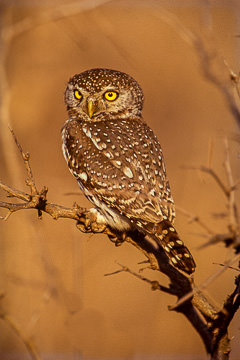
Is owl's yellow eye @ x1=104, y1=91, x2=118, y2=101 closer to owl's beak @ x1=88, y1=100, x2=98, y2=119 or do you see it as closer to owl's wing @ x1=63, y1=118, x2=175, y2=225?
owl's beak @ x1=88, y1=100, x2=98, y2=119

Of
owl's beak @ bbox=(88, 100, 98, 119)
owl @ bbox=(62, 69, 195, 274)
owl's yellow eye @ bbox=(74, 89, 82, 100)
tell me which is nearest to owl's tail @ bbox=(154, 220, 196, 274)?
owl @ bbox=(62, 69, 195, 274)

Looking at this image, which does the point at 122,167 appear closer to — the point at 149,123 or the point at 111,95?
the point at 111,95

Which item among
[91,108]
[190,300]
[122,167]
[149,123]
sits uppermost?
[149,123]

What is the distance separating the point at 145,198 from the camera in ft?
10.3

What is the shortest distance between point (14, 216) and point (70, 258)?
970mm

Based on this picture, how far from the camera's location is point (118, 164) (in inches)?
133

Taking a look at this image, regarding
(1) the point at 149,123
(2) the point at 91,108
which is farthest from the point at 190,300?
(1) the point at 149,123

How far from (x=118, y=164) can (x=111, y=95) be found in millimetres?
875

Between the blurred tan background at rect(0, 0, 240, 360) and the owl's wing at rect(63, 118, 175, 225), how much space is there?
8.35 ft

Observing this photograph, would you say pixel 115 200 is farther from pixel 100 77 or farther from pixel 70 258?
pixel 70 258

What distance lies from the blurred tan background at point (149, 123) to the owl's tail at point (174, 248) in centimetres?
306

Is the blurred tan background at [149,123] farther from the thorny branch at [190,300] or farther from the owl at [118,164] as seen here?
the thorny branch at [190,300]

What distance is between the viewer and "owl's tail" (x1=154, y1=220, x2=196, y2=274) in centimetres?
284

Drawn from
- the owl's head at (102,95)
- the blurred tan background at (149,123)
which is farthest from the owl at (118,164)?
the blurred tan background at (149,123)
